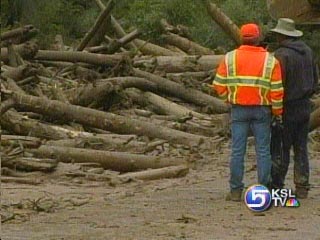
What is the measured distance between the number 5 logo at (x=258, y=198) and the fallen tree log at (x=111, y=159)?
12.2 feet

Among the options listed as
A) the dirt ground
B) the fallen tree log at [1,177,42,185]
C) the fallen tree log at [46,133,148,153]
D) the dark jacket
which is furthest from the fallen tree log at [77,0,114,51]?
the dark jacket

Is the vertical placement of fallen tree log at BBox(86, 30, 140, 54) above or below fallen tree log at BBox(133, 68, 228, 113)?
above

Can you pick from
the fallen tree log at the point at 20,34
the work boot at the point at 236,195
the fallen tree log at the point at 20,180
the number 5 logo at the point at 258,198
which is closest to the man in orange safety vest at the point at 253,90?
the number 5 logo at the point at 258,198

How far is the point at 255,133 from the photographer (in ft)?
30.3

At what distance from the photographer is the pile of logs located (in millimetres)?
13148

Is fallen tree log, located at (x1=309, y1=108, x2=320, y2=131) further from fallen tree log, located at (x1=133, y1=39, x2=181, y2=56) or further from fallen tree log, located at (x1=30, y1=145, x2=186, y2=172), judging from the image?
fallen tree log, located at (x1=133, y1=39, x2=181, y2=56)

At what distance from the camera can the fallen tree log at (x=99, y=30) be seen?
23.6 metres

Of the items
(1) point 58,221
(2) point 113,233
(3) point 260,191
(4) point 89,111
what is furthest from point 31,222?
(4) point 89,111

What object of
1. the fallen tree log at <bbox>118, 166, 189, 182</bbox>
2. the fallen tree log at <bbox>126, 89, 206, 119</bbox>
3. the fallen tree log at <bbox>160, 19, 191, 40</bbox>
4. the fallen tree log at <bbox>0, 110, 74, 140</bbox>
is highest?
the fallen tree log at <bbox>160, 19, 191, 40</bbox>

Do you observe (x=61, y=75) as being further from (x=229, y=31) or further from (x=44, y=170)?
(x=44, y=170)

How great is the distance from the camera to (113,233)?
26.1 ft

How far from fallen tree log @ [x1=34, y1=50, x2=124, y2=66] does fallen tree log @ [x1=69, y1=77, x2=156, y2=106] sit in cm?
167

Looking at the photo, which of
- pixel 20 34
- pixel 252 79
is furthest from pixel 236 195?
pixel 20 34

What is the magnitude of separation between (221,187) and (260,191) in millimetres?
2119
